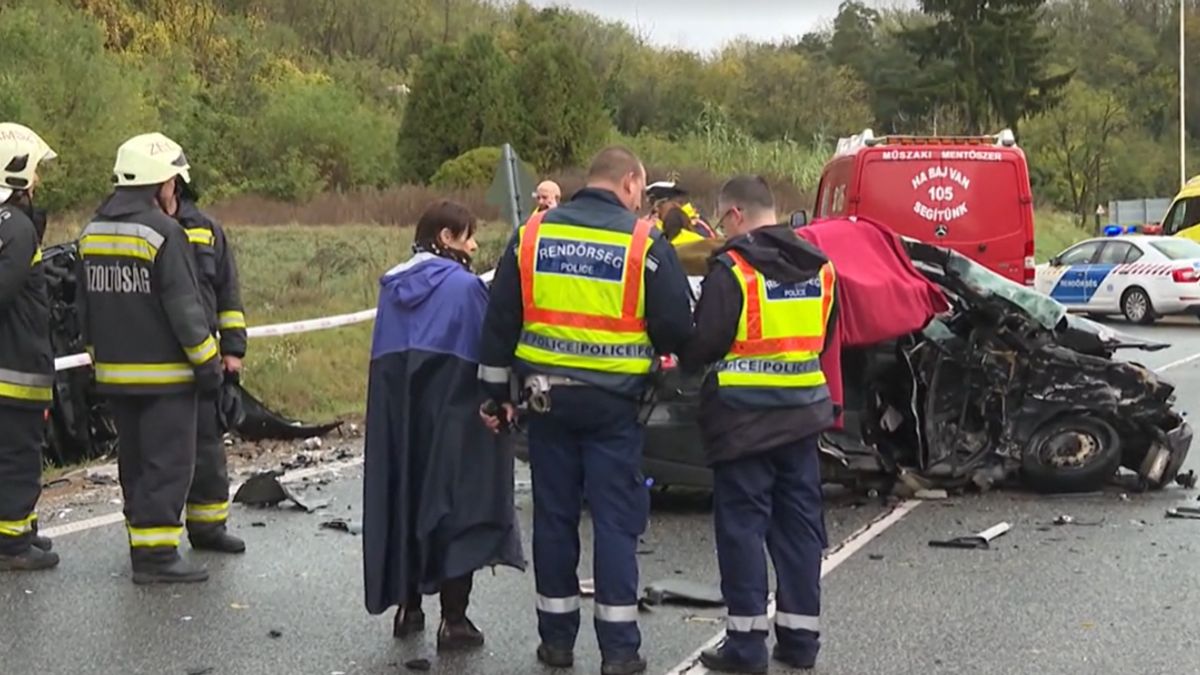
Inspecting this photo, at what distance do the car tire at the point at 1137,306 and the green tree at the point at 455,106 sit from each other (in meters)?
17.0

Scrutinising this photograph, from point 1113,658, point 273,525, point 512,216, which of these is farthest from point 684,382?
point 512,216

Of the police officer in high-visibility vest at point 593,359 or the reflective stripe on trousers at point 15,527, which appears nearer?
the police officer in high-visibility vest at point 593,359

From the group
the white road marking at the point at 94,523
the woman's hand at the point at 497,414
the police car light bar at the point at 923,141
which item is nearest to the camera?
the woman's hand at the point at 497,414

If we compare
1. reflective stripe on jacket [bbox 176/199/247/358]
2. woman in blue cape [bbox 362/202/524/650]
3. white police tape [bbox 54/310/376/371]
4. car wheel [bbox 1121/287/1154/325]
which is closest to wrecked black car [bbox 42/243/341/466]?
white police tape [bbox 54/310/376/371]

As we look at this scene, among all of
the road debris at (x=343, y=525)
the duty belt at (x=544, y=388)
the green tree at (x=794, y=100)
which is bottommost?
the road debris at (x=343, y=525)

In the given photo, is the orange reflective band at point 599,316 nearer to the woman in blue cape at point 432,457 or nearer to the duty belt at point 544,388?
the duty belt at point 544,388

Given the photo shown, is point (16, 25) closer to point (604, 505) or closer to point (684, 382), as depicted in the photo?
point (684, 382)

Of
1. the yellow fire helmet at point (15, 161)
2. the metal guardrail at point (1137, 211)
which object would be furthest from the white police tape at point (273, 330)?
the metal guardrail at point (1137, 211)

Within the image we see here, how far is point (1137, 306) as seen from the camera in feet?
71.3

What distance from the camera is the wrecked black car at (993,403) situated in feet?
26.4

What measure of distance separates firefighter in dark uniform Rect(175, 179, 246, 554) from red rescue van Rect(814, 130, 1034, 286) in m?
8.35

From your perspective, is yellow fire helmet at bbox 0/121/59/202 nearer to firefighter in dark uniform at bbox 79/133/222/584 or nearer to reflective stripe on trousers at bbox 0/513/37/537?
firefighter in dark uniform at bbox 79/133/222/584

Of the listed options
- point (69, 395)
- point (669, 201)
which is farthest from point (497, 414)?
point (69, 395)

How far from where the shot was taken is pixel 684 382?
301 inches
